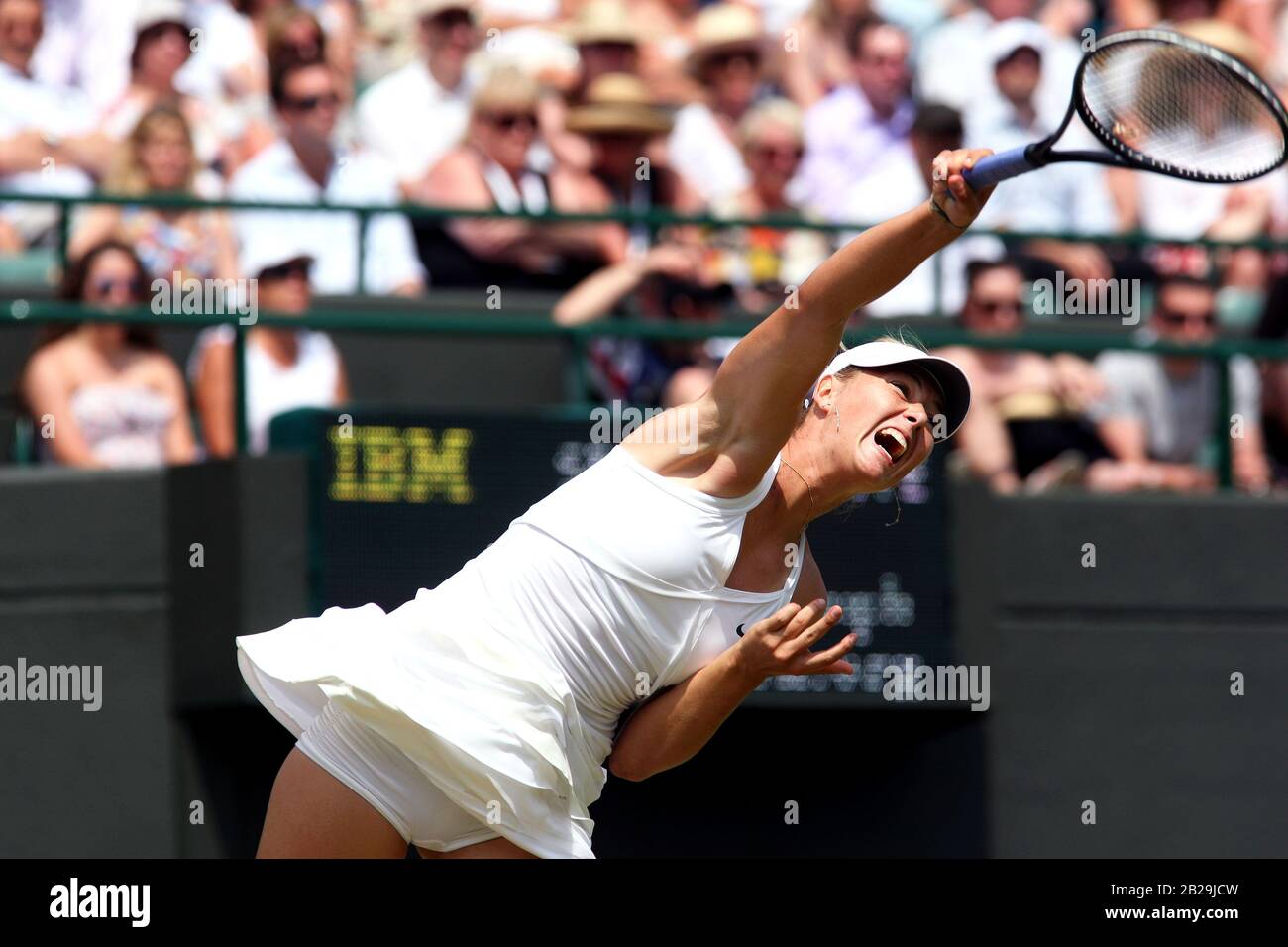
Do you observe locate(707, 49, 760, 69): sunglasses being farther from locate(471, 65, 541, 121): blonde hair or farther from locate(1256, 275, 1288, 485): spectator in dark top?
locate(1256, 275, 1288, 485): spectator in dark top

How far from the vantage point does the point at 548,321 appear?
7.16m

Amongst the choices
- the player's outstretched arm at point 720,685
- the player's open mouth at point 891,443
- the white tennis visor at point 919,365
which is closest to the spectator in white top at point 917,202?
the white tennis visor at point 919,365

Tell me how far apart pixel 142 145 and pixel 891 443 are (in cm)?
406

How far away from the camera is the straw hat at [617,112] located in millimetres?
7992

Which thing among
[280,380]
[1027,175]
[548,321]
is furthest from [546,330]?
[1027,175]

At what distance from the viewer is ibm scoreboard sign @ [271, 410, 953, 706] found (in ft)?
20.8

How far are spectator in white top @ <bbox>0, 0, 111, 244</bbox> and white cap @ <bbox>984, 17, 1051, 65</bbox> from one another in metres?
3.60

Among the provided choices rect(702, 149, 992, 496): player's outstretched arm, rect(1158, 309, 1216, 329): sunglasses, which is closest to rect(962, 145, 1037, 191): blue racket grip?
rect(702, 149, 992, 496): player's outstretched arm

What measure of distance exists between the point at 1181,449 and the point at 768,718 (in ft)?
6.67

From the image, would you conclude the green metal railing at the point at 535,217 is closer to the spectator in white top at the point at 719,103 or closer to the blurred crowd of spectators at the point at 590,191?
the blurred crowd of spectators at the point at 590,191
